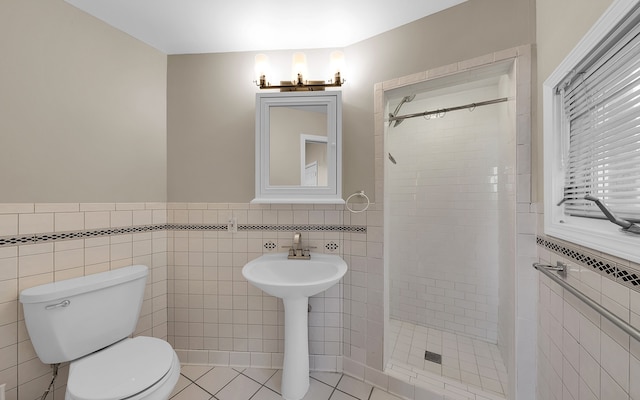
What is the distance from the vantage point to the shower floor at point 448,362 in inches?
60.0

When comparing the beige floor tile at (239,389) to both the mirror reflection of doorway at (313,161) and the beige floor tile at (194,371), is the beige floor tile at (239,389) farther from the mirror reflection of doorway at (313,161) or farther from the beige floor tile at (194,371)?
the mirror reflection of doorway at (313,161)

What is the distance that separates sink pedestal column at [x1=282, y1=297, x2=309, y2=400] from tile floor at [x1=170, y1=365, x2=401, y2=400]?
0.09m

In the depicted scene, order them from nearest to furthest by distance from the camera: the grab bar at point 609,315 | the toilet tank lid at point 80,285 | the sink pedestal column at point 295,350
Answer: the grab bar at point 609,315 → the toilet tank lid at point 80,285 → the sink pedestal column at point 295,350

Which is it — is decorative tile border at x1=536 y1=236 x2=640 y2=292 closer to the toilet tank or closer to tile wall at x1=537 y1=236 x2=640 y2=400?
tile wall at x1=537 y1=236 x2=640 y2=400

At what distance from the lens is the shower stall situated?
5.88ft

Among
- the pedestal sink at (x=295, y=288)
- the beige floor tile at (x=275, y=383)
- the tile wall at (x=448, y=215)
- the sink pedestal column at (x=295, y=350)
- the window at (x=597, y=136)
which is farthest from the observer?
the tile wall at (x=448, y=215)

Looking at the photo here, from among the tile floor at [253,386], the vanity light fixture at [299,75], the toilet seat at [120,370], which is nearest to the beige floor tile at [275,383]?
the tile floor at [253,386]

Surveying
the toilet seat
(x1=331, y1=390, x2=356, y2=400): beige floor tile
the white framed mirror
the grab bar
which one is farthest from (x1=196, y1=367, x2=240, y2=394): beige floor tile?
the grab bar

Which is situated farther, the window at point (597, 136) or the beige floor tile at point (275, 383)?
the beige floor tile at point (275, 383)

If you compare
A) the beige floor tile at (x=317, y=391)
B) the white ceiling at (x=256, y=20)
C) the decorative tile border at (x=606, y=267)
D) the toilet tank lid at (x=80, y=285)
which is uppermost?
the white ceiling at (x=256, y=20)

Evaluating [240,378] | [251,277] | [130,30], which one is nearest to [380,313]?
[251,277]

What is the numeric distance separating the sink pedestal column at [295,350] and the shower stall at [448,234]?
0.59 m

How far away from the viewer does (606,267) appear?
0.76 m

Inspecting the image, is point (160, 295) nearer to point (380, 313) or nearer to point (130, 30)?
point (380, 313)
